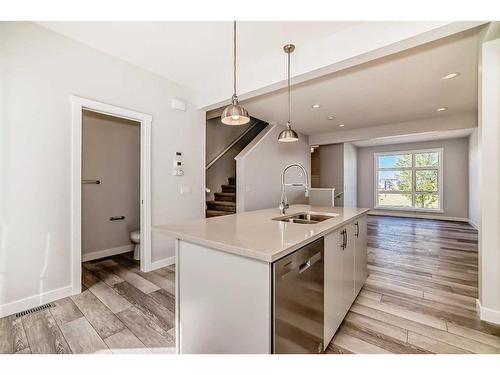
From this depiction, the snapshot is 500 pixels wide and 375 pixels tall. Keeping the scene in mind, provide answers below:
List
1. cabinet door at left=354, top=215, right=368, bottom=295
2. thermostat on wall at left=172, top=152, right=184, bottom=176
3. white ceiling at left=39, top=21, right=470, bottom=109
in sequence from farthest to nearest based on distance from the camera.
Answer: thermostat on wall at left=172, top=152, right=184, bottom=176
cabinet door at left=354, top=215, right=368, bottom=295
white ceiling at left=39, top=21, right=470, bottom=109

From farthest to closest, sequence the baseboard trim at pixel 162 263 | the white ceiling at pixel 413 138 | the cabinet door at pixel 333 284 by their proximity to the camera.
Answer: the white ceiling at pixel 413 138 → the baseboard trim at pixel 162 263 → the cabinet door at pixel 333 284

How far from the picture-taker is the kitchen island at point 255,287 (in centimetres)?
109

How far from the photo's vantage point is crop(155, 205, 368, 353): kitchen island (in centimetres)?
109

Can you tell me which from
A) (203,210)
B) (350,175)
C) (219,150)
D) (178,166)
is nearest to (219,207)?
(203,210)

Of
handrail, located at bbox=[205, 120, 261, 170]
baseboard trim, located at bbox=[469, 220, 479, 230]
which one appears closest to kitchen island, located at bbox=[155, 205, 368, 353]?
handrail, located at bbox=[205, 120, 261, 170]

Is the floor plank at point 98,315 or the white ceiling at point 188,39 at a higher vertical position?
the white ceiling at point 188,39

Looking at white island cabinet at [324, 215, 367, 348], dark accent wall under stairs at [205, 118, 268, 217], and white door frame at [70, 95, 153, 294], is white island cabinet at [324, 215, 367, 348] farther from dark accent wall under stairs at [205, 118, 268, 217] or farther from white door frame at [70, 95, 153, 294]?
dark accent wall under stairs at [205, 118, 268, 217]

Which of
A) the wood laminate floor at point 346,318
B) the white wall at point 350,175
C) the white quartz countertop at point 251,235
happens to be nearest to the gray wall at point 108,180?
the wood laminate floor at point 346,318

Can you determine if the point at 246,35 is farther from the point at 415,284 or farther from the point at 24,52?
the point at 415,284

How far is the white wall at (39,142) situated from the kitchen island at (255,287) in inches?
59.4

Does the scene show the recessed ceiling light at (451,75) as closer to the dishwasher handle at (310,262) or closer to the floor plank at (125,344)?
the dishwasher handle at (310,262)

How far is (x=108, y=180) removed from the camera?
3648 mm

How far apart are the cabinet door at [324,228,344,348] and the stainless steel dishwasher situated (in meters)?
0.09

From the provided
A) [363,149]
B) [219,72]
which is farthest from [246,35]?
[363,149]
